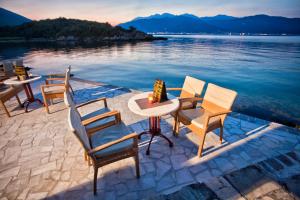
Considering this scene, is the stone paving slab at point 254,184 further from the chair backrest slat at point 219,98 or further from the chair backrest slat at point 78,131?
the chair backrest slat at point 78,131

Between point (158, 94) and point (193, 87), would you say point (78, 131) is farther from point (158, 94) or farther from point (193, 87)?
point (193, 87)

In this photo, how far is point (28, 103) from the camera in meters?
5.06

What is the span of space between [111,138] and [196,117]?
Answer: 1.67 meters

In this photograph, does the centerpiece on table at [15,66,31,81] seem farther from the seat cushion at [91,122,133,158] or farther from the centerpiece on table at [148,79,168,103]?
the centerpiece on table at [148,79,168,103]

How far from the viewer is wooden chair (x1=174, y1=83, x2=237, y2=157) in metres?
2.92

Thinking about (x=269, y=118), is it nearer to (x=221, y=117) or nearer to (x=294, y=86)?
(x=221, y=117)

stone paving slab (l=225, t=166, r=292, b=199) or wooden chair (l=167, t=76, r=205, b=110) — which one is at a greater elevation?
wooden chair (l=167, t=76, r=205, b=110)

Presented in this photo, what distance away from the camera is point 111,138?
2.62 meters

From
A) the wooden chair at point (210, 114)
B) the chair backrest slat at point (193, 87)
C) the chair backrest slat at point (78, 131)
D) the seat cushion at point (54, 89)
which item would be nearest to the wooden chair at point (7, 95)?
the seat cushion at point (54, 89)

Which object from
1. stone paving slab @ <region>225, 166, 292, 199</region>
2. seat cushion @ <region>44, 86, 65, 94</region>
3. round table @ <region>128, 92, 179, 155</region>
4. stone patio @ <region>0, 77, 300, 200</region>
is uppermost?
round table @ <region>128, 92, 179, 155</region>

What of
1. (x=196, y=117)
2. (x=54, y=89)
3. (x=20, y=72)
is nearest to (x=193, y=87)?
Answer: (x=196, y=117)

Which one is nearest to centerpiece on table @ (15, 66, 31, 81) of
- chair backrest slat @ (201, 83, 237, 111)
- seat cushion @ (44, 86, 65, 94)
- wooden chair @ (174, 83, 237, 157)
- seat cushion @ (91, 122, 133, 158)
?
seat cushion @ (44, 86, 65, 94)

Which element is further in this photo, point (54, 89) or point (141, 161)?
point (54, 89)

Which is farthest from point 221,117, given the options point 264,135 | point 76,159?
point 76,159
